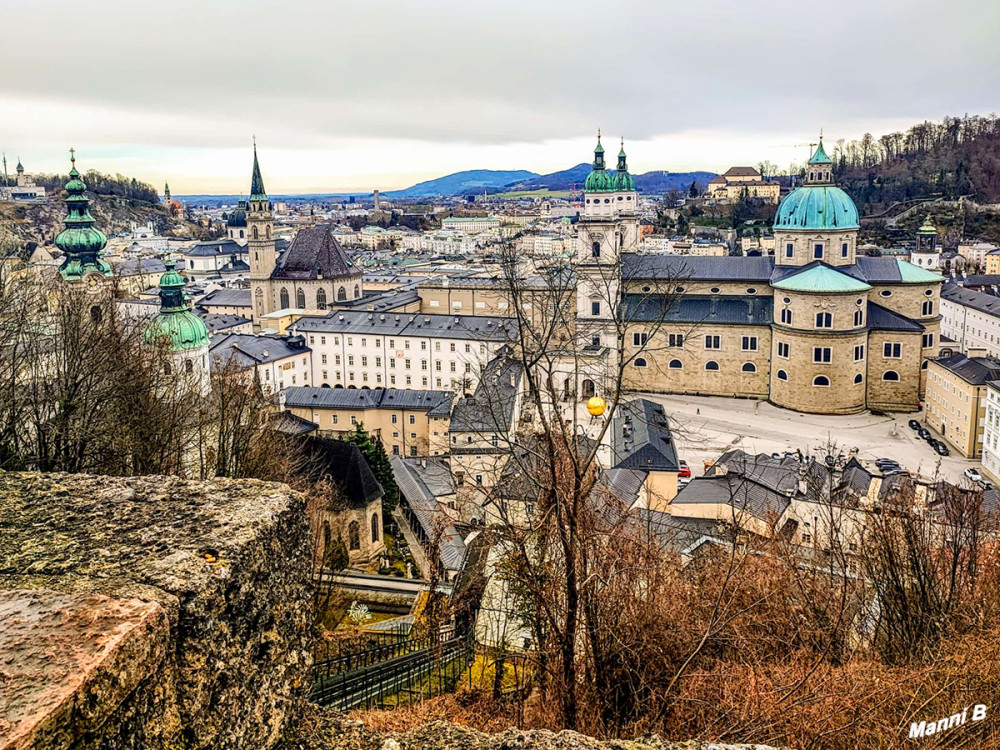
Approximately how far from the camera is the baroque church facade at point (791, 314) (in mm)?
50375

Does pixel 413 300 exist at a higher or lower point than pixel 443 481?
higher

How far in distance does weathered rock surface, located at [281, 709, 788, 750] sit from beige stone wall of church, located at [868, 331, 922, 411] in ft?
169

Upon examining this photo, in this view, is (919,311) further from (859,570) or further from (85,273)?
(85,273)

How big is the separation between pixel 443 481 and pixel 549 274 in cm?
2139

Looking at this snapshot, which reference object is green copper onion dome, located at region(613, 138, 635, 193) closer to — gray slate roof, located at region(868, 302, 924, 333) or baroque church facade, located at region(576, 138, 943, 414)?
baroque church facade, located at region(576, 138, 943, 414)

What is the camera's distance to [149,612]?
3053 millimetres

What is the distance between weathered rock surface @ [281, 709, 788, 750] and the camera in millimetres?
4090

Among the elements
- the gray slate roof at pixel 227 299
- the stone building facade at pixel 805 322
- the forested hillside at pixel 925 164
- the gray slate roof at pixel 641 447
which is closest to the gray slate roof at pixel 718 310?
the stone building facade at pixel 805 322

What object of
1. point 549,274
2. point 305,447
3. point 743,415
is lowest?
point 743,415

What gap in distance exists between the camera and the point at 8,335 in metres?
16.2

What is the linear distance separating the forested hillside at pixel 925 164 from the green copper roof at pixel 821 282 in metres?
83.3

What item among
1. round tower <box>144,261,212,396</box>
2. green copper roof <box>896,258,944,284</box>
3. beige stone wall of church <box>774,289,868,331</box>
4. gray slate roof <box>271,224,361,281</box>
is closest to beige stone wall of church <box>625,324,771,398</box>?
beige stone wall of church <box>774,289,868,331</box>

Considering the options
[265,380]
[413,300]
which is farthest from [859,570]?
[413,300]

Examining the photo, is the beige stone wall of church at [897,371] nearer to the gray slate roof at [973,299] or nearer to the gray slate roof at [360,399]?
the gray slate roof at [973,299]
